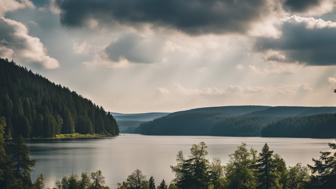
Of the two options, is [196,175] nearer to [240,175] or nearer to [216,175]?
[216,175]

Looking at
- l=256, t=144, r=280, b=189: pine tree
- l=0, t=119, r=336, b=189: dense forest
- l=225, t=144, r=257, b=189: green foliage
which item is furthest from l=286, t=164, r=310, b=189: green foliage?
l=225, t=144, r=257, b=189: green foliage

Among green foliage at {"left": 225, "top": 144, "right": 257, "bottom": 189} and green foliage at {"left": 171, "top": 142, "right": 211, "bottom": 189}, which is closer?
green foliage at {"left": 225, "top": 144, "right": 257, "bottom": 189}

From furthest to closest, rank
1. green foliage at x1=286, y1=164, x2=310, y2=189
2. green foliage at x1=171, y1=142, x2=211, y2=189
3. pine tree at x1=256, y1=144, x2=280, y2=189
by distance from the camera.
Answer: green foliage at x1=286, y1=164, x2=310, y2=189 → green foliage at x1=171, y1=142, x2=211, y2=189 → pine tree at x1=256, y1=144, x2=280, y2=189

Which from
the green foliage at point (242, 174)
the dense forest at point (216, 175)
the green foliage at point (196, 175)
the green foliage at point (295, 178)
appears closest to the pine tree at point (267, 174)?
the dense forest at point (216, 175)

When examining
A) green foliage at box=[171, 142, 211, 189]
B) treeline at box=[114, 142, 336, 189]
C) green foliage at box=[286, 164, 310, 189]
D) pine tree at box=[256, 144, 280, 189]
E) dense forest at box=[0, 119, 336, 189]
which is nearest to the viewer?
pine tree at box=[256, 144, 280, 189]

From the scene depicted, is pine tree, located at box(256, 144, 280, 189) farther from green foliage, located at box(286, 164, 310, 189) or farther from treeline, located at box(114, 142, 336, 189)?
green foliage, located at box(286, 164, 310, 189)

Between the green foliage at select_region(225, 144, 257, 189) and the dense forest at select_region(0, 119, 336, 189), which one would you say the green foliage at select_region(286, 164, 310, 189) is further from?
the green foliage at select_region(225, 144, 257, 189)

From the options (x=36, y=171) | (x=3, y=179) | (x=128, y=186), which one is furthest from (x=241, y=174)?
(x=36, y=171)

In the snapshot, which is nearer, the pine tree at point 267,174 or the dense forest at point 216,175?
the pine tree at point 267,174

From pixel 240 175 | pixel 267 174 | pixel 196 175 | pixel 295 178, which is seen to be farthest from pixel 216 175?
pixel 295 178

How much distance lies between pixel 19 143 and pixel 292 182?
32706 millimetres

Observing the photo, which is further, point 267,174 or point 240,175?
point 240,175

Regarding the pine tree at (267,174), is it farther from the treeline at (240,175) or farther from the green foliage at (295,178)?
the green foliage at (295,178)

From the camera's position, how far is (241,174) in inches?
2195
